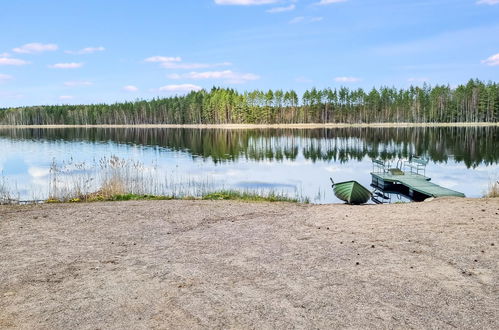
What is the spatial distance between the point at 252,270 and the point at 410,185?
17.9 meters

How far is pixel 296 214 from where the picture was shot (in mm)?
13609

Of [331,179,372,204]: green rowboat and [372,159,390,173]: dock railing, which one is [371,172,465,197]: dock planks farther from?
[331,179,372,204]: green rowboat

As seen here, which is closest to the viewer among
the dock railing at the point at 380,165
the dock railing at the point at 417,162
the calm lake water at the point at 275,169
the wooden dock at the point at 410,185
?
the wooden dock at the point at 410,185

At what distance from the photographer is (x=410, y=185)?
2347 cm

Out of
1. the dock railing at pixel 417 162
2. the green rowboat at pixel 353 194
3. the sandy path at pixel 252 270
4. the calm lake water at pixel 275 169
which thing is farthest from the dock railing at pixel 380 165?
the sandy path at pixel 252 270

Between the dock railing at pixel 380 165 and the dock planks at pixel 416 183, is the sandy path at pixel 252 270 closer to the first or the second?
the dock planks at pixel 416 183

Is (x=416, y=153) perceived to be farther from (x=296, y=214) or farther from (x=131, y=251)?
(x=131, y=251)

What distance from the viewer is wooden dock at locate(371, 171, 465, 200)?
69.8 ft

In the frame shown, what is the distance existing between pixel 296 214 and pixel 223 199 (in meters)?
4.93

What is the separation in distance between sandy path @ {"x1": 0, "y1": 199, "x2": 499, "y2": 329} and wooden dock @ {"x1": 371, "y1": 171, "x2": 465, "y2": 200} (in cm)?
839

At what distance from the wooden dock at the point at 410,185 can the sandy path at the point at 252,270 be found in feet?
27.5

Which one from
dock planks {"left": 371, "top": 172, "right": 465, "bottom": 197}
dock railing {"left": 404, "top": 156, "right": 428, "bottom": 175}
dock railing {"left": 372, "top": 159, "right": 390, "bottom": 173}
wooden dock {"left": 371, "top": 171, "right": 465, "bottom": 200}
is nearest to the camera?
dock planks {"left": 371, "top": 172, "right": 465, "bottom": 197}

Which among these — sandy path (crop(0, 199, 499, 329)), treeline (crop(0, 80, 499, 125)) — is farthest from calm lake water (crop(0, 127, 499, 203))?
treeline (crop(0, 80, 499, 125))

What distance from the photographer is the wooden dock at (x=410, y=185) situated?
2129 cm
